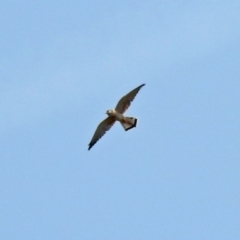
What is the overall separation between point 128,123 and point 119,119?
0.92 ft

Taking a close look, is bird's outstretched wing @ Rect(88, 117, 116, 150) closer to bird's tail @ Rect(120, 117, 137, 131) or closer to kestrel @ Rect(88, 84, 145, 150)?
kestrel @ Rect(88, 84, 145, 150)

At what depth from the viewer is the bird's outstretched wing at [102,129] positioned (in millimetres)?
29072

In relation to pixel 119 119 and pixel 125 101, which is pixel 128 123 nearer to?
pixel 119 119

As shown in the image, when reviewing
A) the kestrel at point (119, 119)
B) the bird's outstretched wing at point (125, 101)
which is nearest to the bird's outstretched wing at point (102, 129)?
the kestrel at point (119, 119)

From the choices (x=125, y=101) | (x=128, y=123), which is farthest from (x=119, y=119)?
(x=125, y=101)

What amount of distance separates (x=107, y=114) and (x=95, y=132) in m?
0.58

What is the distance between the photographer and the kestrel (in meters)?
28.5

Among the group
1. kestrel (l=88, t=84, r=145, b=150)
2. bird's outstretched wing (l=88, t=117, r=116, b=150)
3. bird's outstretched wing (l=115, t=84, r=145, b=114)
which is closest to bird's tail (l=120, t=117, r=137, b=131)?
kestrel (l=88, t=84, r=145, b=150)

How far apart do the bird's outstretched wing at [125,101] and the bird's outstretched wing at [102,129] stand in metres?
0.41

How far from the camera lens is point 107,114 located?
2894 centimetres

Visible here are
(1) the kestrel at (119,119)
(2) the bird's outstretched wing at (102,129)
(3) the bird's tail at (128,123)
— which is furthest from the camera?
(2) the bird's outstretched wing at (102,129)

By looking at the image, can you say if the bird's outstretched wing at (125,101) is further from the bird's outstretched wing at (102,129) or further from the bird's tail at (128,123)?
the bird's outstretched wing at (102,129)

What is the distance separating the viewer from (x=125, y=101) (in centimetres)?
2866

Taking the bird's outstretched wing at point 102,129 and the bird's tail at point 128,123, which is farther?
the bird's outstretched wing at point 102,129
